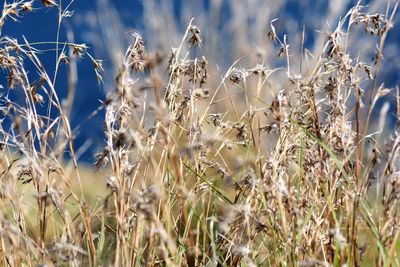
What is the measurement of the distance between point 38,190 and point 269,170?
614 mm

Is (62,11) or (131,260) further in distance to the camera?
(62,11)

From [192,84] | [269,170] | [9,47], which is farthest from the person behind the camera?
[192,84]

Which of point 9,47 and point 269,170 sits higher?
point 9,47

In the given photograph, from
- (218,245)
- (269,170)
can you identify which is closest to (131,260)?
(218,245)

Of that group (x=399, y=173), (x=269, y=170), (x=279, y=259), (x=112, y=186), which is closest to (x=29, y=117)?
(x=112, y=186)

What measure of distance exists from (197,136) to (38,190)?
460 millimetres

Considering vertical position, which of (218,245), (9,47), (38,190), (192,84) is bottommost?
(218,245)

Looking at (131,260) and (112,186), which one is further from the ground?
(112,186)

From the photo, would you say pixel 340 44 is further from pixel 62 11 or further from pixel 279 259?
pixel 62 11

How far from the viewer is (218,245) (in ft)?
7.48

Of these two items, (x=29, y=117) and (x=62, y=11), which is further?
(x=62, y=11)

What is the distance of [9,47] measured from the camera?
209 centimetres

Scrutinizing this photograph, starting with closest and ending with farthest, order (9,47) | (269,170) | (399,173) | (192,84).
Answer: (399,173)
(269,170)
(9,47)
(192,84)

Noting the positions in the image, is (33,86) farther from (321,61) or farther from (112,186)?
(321,61)
